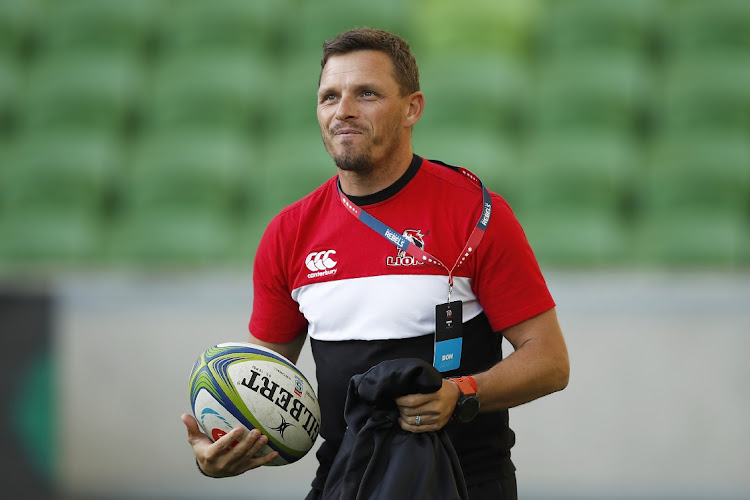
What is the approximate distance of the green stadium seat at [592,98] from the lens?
6371 millimetres

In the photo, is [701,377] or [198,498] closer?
[701,377]

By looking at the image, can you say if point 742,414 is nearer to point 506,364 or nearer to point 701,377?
point 701,377

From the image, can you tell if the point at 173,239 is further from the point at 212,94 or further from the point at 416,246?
the point at 416,246

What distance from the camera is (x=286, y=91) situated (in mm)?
6824

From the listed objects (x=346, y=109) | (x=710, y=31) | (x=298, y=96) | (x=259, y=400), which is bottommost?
Answer: (x=259, y=400)

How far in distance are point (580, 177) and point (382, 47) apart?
3953 millimetres

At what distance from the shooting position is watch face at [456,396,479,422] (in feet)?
6.82

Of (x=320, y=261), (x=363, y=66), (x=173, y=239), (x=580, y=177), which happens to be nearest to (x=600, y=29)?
(x=580, y=177)

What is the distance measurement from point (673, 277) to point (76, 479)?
11.8ft

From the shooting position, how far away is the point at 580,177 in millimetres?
6027

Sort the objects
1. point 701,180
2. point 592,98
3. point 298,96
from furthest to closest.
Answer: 1. point 298,96
2. point 592,98
3. point 701,180

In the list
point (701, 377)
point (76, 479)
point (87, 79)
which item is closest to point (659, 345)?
point (701, 377)

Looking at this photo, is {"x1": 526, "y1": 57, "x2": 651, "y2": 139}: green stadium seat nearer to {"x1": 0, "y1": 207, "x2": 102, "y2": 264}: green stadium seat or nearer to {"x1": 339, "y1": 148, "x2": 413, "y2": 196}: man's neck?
{"x1": 0, "y1": 207, "x2": 102, "y2": 264}: green stadium seat

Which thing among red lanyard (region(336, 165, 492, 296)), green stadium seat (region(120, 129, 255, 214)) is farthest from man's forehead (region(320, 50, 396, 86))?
green stadium seat (region(120, 129, 255, 214))
